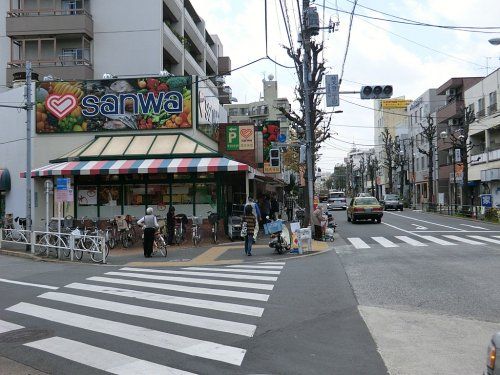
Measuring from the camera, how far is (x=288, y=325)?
7496 mm

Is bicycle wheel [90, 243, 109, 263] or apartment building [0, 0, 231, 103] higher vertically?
apartment building [0, 0, 231, 103]

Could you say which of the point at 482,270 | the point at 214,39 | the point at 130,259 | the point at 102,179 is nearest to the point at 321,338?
the point at 482,270

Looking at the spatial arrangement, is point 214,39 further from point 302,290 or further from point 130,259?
point 302,290

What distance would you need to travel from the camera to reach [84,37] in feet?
110

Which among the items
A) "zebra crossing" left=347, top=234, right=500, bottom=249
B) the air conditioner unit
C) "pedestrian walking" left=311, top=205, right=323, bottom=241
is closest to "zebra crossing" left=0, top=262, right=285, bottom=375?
"zebra crossing" left=347, top=234, right=500, bottom=249

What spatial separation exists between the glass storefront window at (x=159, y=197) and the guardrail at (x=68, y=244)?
487 cm

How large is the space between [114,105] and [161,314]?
58.3 ft

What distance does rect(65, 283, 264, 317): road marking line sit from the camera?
8.62m

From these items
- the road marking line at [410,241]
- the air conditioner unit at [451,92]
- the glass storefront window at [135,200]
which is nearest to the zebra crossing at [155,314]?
the road marking line at [410,241]

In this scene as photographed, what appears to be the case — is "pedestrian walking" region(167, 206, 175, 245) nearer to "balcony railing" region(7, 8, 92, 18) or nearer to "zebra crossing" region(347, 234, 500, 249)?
"zebra crossing" region(347, 234, 500, 249)

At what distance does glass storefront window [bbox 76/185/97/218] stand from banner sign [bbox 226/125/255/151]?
7567mm

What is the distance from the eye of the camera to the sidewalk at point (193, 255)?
53.7ft

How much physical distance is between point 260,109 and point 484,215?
232 ft

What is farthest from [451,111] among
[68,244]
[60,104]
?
[68,244]
